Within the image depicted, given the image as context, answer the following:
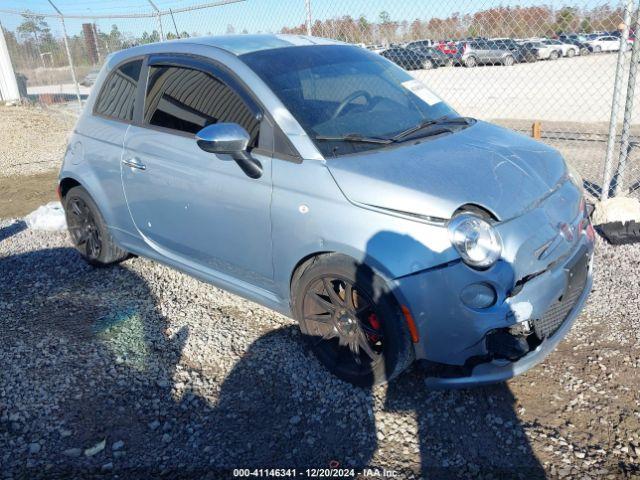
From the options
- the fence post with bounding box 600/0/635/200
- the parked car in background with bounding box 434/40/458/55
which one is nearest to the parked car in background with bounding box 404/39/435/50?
the parked car in background with bounding box 434/40/458/55

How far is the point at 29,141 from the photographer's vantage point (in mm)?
12680

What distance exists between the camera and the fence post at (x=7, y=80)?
18.4 metres

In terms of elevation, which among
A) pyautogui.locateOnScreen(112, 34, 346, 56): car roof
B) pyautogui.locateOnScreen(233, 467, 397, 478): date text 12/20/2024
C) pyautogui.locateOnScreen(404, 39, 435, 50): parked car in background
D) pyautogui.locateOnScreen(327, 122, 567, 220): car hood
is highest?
pyautogui.locateOnScreen(112, 34, 346, 56): car roof

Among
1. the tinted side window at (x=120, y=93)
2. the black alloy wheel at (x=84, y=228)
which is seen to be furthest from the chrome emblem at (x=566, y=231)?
the black alloy wheel at (x=84, y=228)

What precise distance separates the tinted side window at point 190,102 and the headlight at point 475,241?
4.44ft

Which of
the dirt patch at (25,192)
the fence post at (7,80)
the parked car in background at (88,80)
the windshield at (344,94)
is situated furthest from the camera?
the fence post at (7,80)

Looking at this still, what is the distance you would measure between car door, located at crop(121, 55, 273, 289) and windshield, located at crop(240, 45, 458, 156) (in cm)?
28

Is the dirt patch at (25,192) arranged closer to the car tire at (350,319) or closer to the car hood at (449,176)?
the car tire at (350,319)

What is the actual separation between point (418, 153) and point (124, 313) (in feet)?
8.34

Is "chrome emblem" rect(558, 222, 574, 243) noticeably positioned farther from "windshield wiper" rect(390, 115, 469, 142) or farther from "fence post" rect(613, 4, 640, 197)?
"fence post" rect(613, 4, 640, 197)

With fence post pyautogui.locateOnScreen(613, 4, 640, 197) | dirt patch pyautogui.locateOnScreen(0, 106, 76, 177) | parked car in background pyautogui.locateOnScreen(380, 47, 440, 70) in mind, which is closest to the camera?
fence post pyautogui.locateOnScreen(613, 4, 640, 197)

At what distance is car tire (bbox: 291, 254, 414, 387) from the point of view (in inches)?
112

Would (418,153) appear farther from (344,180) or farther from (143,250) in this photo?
(143,250)

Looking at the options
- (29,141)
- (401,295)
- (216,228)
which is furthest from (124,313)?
(29,141)
